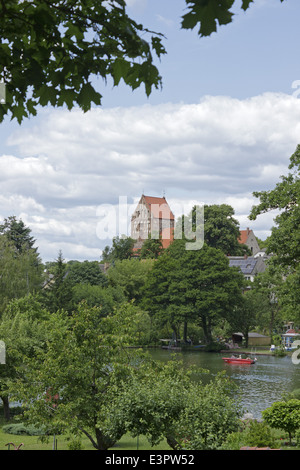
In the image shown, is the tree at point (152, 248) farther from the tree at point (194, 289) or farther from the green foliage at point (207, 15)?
the green foliage at point (207, 15)

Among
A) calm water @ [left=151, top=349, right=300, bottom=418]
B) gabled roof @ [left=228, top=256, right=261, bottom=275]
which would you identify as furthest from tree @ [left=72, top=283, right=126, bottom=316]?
gabled roof @ [left=228, top=256, right=261, bottom=275]

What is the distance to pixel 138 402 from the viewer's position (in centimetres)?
1324

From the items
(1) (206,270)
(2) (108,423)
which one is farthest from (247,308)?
(2) (108,423)

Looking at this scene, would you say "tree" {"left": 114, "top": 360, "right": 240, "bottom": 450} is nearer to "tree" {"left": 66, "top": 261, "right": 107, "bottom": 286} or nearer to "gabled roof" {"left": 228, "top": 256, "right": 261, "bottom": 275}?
"tree" {"left": 66, "top": 261, "right": 107, "bottom": 286}

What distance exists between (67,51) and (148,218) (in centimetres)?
12956

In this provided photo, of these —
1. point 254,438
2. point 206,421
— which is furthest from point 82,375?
point 254,438

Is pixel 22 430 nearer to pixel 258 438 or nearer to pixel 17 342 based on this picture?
pixel 17 342

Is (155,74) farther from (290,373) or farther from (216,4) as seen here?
(290,373)

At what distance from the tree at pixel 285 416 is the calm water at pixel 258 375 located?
8.90 m

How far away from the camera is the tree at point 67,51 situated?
16.1ft

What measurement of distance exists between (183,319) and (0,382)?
41.3 meters

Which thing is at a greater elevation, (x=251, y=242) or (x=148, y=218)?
(x=148, y=218)

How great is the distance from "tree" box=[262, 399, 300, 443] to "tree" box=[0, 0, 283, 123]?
14.7 meters

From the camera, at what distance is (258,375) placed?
43250 millimetres
